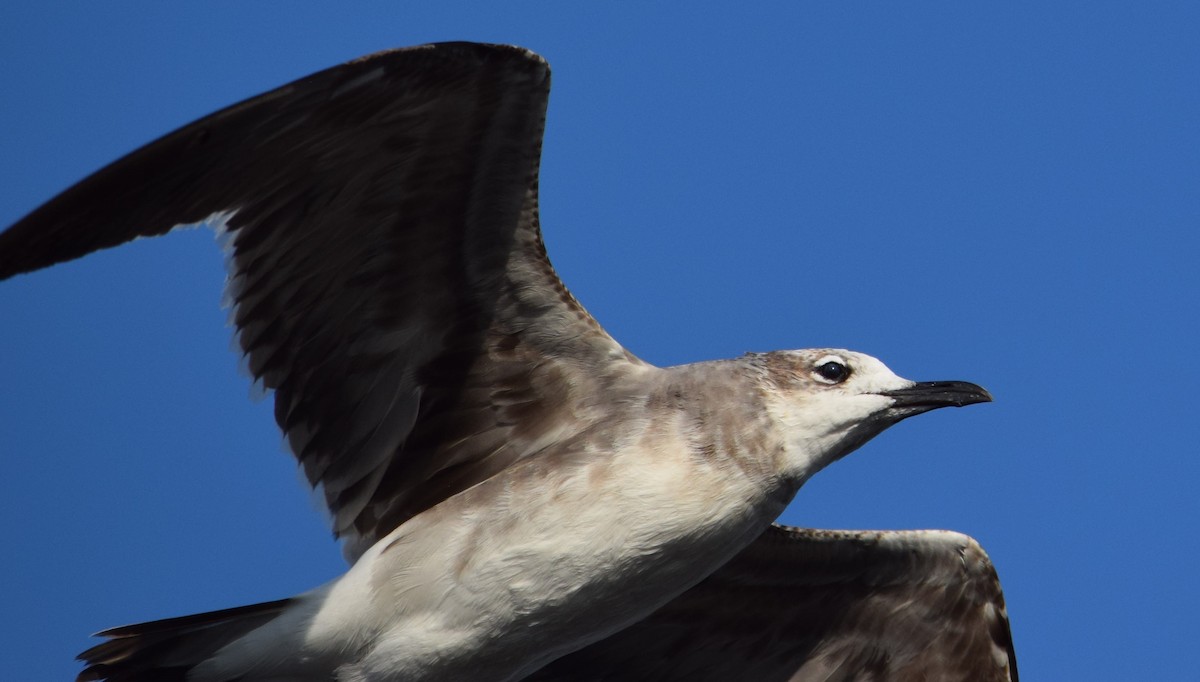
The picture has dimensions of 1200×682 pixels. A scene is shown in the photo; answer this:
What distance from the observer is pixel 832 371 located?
9.02 metres

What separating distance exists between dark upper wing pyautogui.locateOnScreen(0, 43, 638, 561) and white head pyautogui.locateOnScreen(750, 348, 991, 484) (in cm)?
82

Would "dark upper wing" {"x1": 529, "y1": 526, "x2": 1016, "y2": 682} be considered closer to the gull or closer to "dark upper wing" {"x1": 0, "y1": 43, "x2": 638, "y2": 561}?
the gull

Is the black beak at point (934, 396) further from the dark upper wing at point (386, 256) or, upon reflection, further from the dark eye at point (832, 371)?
the dark upper wing at point (386, 256)

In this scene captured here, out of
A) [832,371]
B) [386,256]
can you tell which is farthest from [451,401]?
[832,371]

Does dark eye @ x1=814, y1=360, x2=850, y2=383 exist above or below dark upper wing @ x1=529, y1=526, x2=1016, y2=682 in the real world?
above

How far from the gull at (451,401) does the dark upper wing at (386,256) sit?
1 cm

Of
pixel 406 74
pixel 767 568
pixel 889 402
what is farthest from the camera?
pixel 767 568

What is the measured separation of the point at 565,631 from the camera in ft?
28.1

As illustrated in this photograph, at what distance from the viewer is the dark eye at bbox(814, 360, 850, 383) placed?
29.5ft

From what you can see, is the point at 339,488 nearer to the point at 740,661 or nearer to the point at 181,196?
the point at 181,196

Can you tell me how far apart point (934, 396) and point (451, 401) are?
2.28 meters

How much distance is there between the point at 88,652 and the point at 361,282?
208 cm

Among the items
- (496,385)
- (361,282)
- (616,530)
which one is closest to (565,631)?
(616,530)

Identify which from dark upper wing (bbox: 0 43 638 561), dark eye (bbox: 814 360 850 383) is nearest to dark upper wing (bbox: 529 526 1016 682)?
dark eye (bbox: 814 360 850 383)
